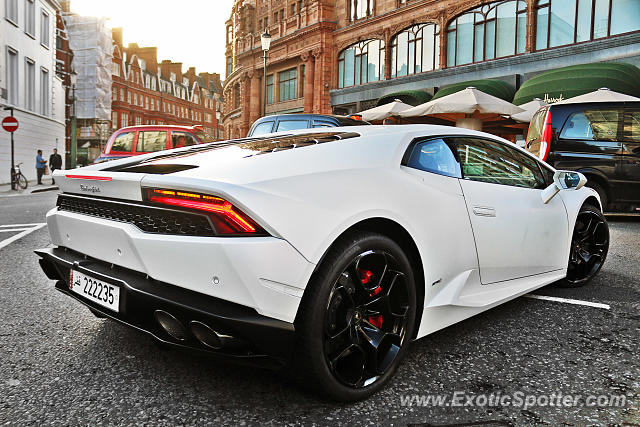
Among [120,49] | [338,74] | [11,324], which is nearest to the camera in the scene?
[11,324]

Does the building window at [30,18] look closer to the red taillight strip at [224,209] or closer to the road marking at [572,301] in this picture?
the road marking at [572,301]

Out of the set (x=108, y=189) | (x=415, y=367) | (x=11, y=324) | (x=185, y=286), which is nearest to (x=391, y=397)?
(x=415, y=367)

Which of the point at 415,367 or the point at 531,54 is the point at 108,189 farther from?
the point at 531,54

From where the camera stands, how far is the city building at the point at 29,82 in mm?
24688

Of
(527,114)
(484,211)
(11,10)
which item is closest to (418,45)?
(527,114)

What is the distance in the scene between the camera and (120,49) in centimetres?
6788

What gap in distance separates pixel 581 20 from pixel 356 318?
A: 21.4 m

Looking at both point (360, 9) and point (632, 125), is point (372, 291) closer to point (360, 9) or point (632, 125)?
point (632, 125)

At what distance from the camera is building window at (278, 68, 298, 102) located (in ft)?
128

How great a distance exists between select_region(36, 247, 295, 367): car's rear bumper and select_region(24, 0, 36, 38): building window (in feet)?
98.9

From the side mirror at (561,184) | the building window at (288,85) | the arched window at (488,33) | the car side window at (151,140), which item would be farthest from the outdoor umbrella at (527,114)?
the building window at (288,85)

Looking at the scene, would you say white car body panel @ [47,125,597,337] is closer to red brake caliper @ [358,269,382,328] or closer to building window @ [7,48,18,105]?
red brake caliper @ [358,269,382,328]

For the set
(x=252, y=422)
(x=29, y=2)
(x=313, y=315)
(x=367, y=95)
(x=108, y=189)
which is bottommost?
(x=252, y=422)

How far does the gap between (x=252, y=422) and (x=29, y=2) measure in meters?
32.0
